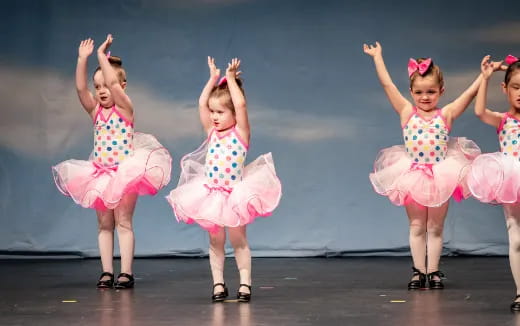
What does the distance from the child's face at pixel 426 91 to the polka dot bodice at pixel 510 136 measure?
0.61 meters

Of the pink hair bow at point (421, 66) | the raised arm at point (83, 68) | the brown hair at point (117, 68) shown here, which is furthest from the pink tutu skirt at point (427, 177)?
the raised arm at point (83, 68)

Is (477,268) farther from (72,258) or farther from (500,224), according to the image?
(72,258)

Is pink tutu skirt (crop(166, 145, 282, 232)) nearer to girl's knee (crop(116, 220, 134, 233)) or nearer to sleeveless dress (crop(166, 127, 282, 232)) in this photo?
sleeveless dress (crop(166, 127, 282, 232))

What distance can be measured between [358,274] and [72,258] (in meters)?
2.34

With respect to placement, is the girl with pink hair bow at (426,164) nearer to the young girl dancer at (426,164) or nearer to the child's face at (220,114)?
the young girl dancer at (426,164)

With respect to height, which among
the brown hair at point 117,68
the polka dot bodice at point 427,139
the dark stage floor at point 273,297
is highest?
the brown hair at point 117,68

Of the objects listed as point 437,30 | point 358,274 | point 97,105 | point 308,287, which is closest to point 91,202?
point 97,105

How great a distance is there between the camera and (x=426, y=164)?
492 centimetres

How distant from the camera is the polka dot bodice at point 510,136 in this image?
14.0ft

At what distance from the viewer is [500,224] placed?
Result: 6992 mm

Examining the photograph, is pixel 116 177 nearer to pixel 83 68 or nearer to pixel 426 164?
pixel 83 68

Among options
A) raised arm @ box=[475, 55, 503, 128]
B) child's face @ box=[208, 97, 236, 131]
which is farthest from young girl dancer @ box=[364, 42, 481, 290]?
child's face @ box=[208, 97, 236, 131]

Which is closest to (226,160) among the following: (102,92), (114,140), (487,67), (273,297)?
(273,297)

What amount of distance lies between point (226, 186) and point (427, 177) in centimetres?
106
